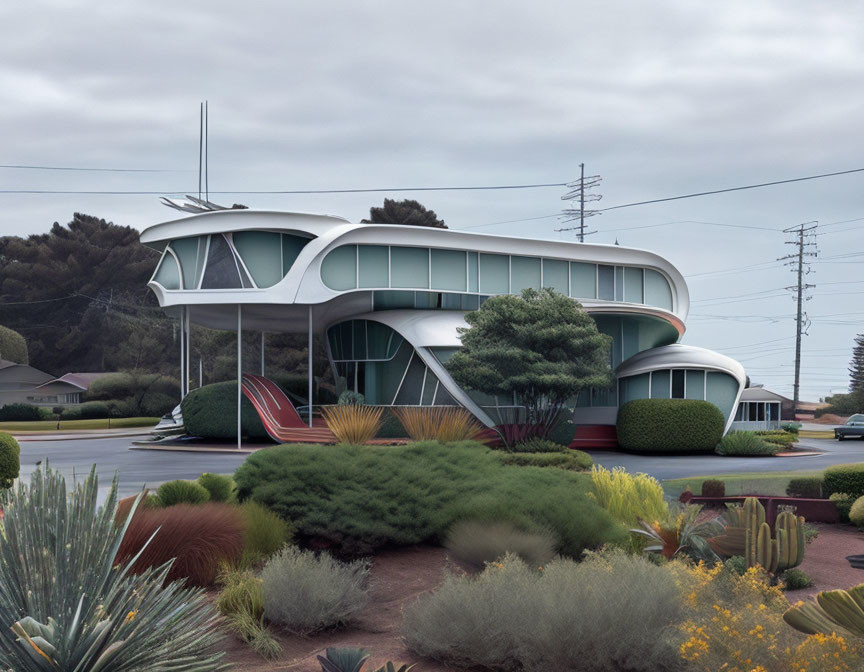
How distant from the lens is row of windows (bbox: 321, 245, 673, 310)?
30750mm

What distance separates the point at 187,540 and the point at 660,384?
79.5 ft

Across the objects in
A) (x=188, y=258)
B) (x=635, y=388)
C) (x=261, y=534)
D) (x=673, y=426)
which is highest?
(x=188, y=258)

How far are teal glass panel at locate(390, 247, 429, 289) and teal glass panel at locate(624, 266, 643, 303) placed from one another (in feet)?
30.2

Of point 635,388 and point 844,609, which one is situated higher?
point 635,388

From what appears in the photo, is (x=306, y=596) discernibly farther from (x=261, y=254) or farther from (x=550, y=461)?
(x=261, y=254)

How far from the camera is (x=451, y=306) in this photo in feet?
107

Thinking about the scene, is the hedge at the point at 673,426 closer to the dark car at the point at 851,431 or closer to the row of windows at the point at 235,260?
the row of windows at the point at 235,260

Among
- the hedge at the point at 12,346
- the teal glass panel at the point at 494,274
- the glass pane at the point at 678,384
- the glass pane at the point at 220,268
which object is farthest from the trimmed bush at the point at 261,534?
the hedge at the point at 12,346

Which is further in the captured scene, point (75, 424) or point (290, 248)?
point (75, 424)

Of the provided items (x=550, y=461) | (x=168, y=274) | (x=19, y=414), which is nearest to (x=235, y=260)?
(x=168, y=274)

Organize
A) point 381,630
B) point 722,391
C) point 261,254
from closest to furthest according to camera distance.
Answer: point 381,630 → point 261,254 → point 722,391

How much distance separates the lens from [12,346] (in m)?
62.4

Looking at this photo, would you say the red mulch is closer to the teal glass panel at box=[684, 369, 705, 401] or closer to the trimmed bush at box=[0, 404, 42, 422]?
the teal glass panel at box=[684, 369, 705, 401]

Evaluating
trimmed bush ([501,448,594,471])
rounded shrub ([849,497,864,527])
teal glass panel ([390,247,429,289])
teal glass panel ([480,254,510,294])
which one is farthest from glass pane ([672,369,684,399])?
rounded shrub ([849,497,864,527])
